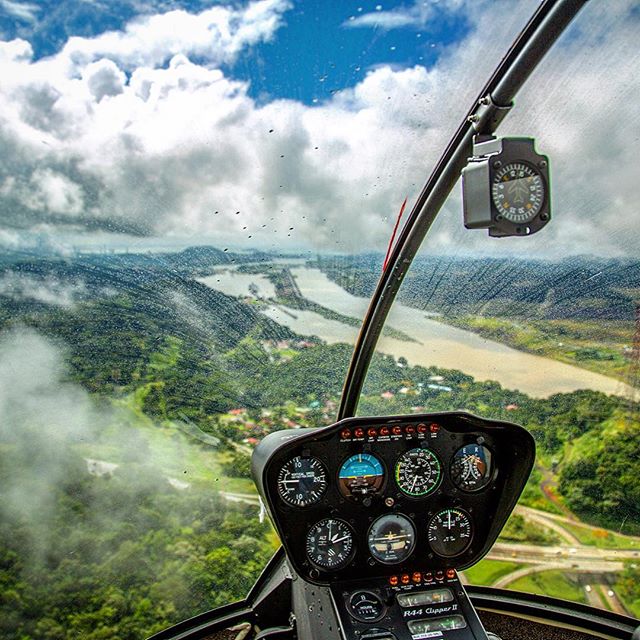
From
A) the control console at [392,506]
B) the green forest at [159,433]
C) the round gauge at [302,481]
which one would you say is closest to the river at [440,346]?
the green forest at [159,433]

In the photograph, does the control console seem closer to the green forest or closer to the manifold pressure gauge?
the green forest

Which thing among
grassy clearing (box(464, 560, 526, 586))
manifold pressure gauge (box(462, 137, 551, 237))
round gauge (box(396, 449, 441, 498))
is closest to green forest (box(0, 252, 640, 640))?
grassy clearing (box(464, 560, 526, 586))

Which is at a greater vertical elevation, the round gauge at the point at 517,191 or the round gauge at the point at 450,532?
the round gauge at the point at 517,191

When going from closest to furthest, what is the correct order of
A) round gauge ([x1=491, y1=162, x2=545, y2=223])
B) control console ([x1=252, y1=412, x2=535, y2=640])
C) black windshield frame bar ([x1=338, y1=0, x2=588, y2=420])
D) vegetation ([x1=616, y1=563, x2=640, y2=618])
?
round gauge ([x1=491, y1=162, x2=545, y2=223]), black windshield frame bar ([x1=338, y1=0, x2=588, y2=420]), control console ([x1=252, y1=412, x2=535, y2=640]), vegetation ([x1=616, y1=563, x2=640, y2=618])

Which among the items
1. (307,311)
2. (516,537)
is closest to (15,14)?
(307,311)

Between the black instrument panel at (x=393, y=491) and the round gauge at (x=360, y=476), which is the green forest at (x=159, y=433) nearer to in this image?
the black instrument panel at (x=393, y=491)
